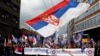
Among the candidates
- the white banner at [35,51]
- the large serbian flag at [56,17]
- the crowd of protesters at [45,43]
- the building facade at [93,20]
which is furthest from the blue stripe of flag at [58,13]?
the building facade at [93,20]

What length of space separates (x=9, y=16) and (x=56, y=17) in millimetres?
67357

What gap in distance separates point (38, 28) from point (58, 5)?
3.90 ft

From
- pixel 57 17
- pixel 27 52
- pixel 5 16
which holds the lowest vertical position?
pixel 27 52

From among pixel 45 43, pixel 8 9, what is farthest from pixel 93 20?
pixel 45 43

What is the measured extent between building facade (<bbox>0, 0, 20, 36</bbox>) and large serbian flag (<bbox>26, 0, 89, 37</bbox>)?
2212 inches

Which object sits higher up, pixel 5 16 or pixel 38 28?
pixel 5 16

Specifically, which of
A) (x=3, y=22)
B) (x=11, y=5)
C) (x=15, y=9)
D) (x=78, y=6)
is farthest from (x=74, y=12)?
(x=15, y=9)

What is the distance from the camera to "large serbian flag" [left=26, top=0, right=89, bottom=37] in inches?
542

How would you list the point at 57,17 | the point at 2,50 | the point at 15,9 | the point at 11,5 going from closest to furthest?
the point at 57,17, the point at 2,50, the point at 11,5, the point at 15,9

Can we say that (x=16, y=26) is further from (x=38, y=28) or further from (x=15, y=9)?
(x=38, y=28)

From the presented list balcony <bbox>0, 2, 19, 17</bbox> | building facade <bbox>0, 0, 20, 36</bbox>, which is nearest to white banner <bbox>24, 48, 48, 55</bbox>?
building facade <bbox>0, 0, 20, 36</bbox>

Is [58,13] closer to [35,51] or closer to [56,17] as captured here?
[56,17]

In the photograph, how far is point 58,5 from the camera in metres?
14.3

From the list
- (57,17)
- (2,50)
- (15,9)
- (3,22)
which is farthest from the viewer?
(15,9)
